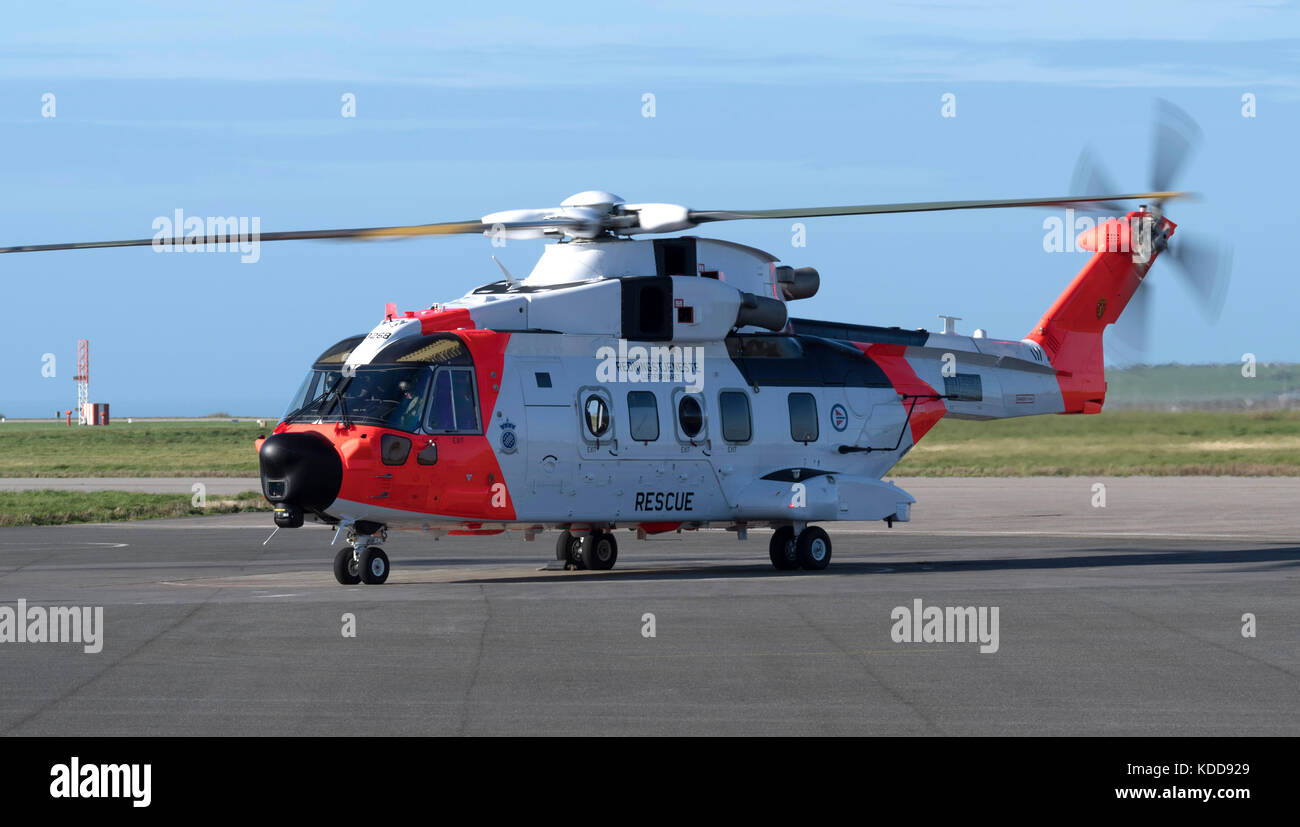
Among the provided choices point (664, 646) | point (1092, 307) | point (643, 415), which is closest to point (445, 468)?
point (643, 415)

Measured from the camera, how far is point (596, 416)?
72.8 feet

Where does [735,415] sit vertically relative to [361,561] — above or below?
above

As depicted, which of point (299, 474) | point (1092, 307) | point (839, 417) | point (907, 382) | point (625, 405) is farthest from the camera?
point (1092, 307)

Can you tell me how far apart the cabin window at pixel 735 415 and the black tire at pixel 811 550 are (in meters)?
1.73

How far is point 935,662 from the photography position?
13.4 m

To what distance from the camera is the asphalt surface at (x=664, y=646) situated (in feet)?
35.1

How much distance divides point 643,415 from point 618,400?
46 cm

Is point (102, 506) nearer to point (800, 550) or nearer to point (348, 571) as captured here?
point (348, 571)

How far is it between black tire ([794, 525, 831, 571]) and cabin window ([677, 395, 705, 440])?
2.35m

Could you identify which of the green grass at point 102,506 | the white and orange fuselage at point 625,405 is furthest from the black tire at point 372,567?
the green grass at point 102,506

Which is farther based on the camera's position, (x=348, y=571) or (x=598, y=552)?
(x=598, y=552)

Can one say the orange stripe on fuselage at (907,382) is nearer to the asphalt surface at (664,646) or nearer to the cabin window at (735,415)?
the asphalt surface at (664,646)
